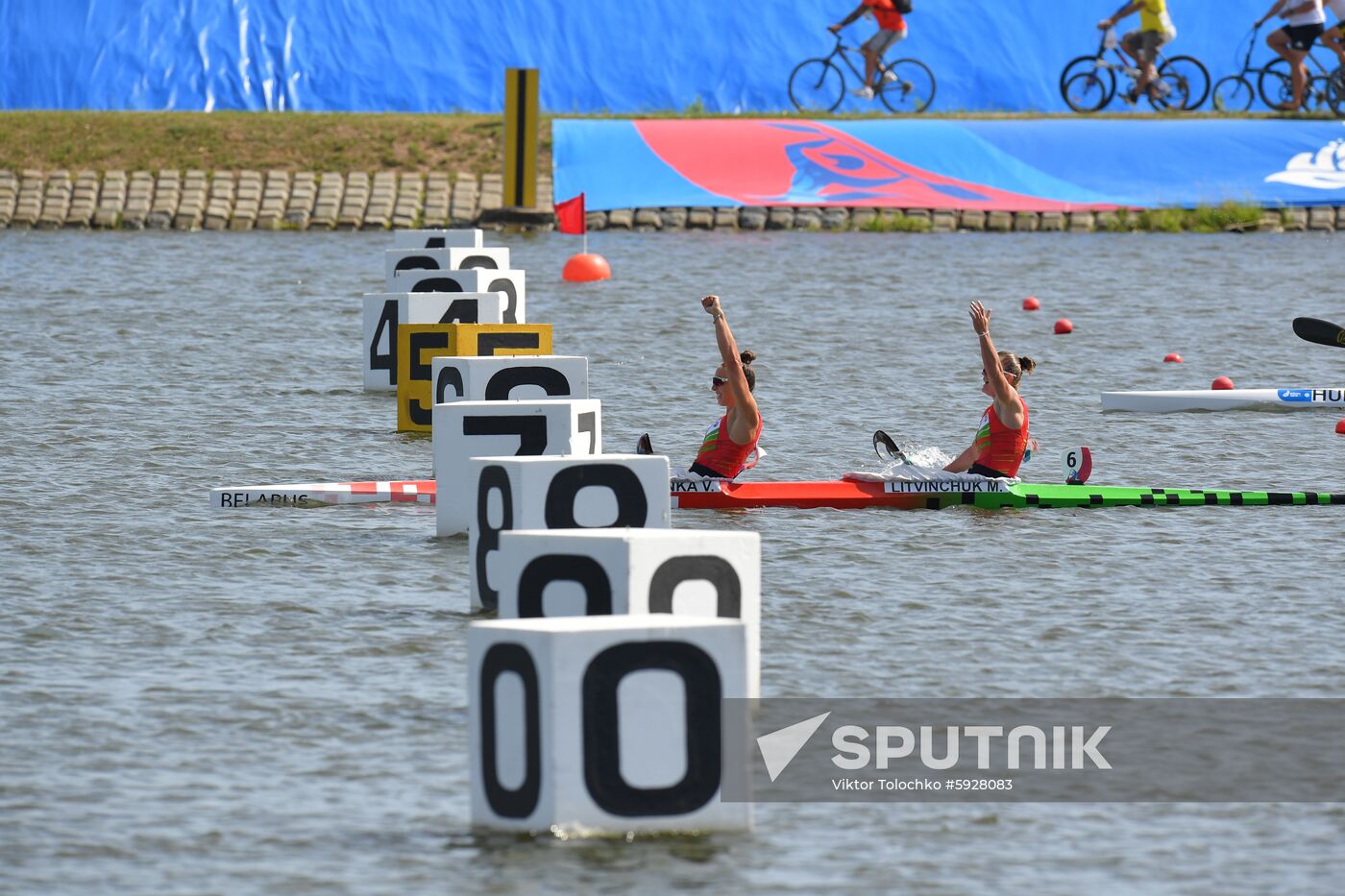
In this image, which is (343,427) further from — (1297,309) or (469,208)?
(469,208)

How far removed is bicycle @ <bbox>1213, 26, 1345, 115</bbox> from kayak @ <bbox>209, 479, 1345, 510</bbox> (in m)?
26.7

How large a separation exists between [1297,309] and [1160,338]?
11.0ft

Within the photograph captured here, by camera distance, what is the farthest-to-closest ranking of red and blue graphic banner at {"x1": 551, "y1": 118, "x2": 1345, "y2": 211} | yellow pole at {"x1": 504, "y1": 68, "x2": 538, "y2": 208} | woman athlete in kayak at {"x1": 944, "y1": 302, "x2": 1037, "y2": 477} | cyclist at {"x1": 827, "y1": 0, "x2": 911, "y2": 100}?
cyclist at {"x1": 827, "y1": 0, "x2": 911, "y2": 100}, red and blue graphic banner at {"x1": 551, "y1": 118, "x2": 1345, "y2": 211}, yellow pole at {"x1": 504, "y1": 68, "x2": 538, "y2": 208}, woman athlete in kayak at {"x1": 944, "y1": 302, "x2": 1037, "y2": 477}

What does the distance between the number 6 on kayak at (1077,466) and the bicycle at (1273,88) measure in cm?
2668

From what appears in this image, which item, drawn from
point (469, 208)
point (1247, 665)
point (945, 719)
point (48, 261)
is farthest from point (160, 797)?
point (469, 208)

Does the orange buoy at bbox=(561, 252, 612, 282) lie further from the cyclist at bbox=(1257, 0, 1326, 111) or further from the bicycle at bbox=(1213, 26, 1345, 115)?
Answer: the bicycle at bbox=(1213, 26, 1345, 115)

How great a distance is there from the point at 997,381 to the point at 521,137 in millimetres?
23602

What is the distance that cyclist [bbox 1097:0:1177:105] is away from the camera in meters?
39.0

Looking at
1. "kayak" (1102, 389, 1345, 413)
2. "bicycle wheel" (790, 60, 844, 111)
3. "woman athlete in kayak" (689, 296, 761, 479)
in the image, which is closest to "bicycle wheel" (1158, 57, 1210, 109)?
"bicycle wheel" (790, 60, 844, 111)

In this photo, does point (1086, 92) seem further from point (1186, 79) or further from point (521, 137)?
point (521, 137)

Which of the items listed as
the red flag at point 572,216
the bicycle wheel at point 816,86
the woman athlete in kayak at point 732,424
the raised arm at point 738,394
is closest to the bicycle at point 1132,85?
the bicycle wheel at point 816,86

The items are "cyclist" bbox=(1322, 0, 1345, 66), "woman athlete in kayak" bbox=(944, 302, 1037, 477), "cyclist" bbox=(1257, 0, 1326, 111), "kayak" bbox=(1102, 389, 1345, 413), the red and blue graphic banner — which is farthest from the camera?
"cyclist" bbox=(1322, 0, 1345, 66)

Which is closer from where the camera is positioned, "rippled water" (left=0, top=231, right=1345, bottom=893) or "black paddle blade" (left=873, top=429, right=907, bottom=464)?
"rippled water" (left=0, top=231, right=1345, bottom=893)

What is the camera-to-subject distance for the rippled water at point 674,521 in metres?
8.06
